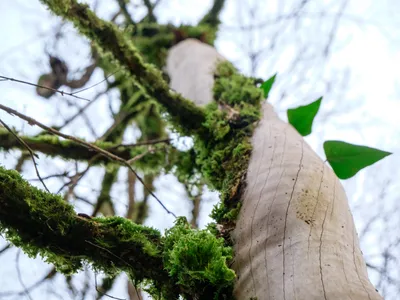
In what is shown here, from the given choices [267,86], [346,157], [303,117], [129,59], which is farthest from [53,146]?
[346,157]

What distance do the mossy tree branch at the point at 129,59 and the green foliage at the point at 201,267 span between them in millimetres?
851

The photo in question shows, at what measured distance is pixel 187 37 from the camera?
107 inches

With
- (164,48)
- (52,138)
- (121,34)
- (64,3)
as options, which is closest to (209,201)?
(164,48)

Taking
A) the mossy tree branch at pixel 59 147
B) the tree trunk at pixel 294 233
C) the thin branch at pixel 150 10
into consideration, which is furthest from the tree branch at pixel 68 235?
the thin branch at pixel 150 10

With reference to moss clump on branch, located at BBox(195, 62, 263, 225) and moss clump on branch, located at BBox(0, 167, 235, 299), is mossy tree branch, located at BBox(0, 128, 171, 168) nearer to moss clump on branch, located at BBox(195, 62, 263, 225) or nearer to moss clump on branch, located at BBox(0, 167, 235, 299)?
moss clump on branch, located at BBox(195, 62, 263, 225)

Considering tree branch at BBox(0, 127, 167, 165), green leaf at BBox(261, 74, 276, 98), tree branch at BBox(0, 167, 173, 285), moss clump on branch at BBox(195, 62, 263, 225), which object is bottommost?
tree branch at BBox(0, 167, 173, 285)

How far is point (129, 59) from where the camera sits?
177cm

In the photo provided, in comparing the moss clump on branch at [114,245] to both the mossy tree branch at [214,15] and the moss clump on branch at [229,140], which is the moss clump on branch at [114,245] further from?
the mossy tree branch at [214,15]

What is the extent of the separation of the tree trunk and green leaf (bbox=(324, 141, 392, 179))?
3.4 inches

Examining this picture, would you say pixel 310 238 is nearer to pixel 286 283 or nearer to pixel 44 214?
pixel 286 283

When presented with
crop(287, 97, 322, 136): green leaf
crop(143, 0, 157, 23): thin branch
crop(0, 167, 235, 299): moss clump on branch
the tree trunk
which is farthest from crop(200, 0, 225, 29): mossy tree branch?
crop(0, 167, 235, 299): moss clump on branch

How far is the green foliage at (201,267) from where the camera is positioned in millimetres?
824

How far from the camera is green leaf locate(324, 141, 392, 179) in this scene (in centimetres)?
126

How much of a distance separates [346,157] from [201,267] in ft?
2.23
